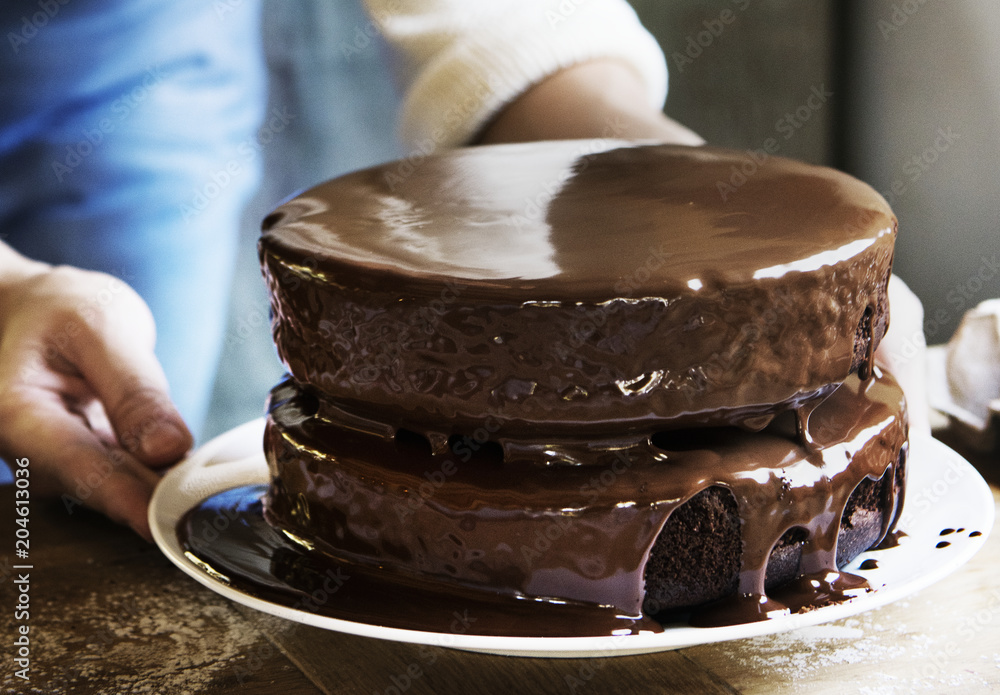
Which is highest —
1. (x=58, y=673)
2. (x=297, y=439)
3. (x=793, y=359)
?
(x=793, y=359)

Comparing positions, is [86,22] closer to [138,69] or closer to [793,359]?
[138,69]

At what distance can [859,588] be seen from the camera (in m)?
0.74

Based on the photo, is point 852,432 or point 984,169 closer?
point 852,432

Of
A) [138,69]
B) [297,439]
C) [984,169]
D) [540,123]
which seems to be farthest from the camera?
[984,169]

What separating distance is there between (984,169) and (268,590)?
6.03ft

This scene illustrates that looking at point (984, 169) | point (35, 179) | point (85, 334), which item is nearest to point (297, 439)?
point (85, 334)

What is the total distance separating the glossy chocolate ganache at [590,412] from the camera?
686 mm

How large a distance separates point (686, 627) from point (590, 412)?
0.17 meters

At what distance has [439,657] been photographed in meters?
0.78
